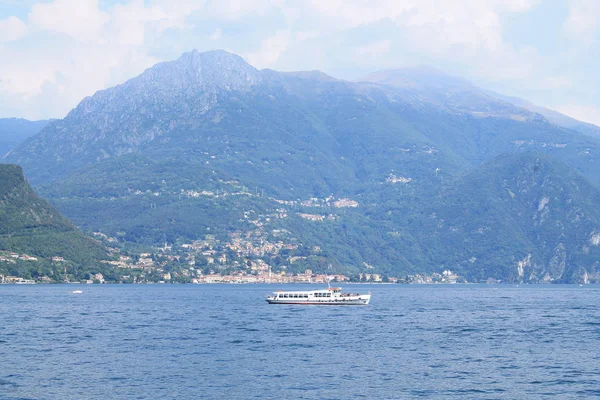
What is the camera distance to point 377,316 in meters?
170

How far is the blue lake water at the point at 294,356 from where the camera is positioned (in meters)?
82.4

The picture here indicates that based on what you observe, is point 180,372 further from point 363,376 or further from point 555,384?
point 555,384

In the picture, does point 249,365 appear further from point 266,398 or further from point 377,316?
point 377,316

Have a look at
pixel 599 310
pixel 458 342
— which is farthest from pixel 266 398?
pixel 599 310

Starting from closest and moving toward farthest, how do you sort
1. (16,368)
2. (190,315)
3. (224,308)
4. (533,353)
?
1. (16,368)
2. (533,353)
3. (190,315)
4. (224,308)

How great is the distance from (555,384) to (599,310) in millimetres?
116136

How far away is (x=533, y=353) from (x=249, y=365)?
1360 inches

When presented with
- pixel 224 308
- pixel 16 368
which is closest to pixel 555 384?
pixel 16 368

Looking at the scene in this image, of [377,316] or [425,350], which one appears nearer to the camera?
[425,350]

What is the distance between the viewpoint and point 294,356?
344 ft

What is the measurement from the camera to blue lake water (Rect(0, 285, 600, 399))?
82438mm

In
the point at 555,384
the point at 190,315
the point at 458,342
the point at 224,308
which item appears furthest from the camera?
the point at 224,308

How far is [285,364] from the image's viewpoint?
98.1 metres

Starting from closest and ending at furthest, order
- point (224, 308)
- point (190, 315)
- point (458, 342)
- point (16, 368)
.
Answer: point (16, 368) → point (458, 342) → point (190, 315) → point (224, 308)
